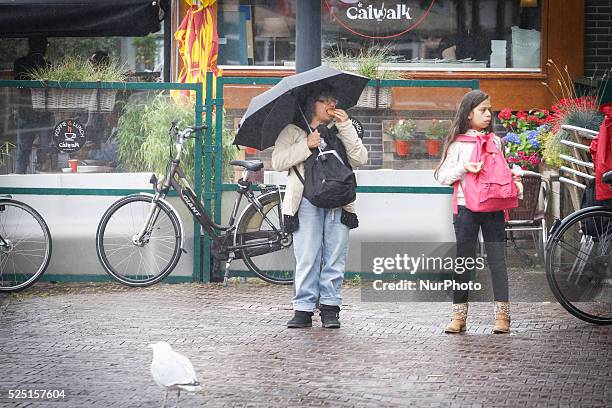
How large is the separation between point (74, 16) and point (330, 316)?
472cm

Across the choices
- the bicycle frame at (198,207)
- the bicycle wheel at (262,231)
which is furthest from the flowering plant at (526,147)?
the bicycle frame at (198,207)

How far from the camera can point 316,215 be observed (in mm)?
8695

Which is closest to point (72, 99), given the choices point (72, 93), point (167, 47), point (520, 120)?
point (72, 93)

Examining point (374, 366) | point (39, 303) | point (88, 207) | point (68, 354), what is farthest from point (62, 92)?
point (374, 366)

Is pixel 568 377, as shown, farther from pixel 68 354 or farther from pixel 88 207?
pixel 88 207

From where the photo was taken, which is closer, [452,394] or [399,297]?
[452,394]

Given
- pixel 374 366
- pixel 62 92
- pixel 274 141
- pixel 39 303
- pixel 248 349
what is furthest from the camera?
pixel 62 92

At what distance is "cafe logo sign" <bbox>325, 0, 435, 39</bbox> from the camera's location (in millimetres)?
14336

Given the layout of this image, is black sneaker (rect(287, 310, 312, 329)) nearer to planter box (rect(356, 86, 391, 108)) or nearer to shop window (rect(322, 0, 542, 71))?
planter box (rect(356, 86, 391, 108))

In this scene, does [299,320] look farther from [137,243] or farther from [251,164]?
[137,243]

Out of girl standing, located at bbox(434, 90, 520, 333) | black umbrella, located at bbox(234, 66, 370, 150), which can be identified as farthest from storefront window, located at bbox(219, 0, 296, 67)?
girl standing, located at bbox(434, 90, 520, 333)

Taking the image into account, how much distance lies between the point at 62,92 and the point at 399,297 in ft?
11.0

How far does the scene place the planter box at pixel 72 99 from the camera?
10.6 metres

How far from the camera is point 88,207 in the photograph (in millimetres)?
10633
